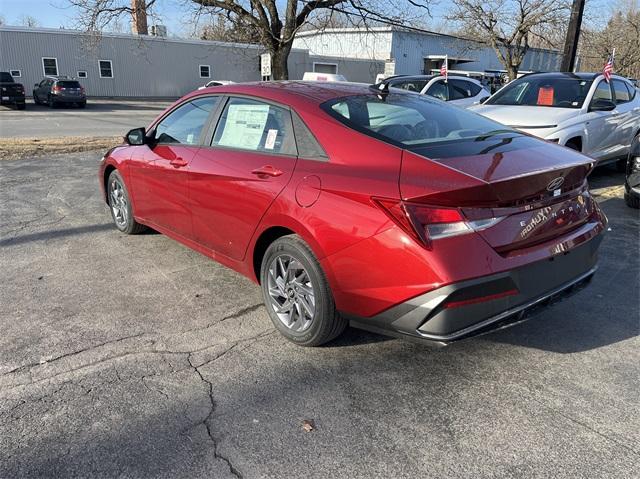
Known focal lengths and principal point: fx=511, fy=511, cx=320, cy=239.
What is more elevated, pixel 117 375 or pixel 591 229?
pixel 591 229

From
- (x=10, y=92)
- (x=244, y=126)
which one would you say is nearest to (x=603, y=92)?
(x=244, y=126)

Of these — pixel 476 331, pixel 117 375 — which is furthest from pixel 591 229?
pixel 117 375

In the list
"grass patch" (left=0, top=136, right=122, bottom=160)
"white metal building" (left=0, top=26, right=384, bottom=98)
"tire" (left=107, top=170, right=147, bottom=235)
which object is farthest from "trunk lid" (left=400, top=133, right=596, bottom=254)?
"white metal building" (left=0, top=26, right=384, bottom=98)

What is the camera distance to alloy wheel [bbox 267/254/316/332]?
3160mm

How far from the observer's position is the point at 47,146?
12.2 m

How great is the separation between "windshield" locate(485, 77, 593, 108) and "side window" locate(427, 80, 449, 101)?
2596 mm

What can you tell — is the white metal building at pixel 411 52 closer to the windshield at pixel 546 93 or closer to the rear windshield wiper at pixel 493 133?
the windshield at pixel 546 93

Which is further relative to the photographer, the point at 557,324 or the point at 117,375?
the point at 557,324

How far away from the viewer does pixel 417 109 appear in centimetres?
367

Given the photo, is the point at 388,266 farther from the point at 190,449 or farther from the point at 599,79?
the point at 599,79

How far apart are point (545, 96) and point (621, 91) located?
1.85 m

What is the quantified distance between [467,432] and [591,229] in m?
1.54

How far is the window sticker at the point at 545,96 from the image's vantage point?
7.97 meters

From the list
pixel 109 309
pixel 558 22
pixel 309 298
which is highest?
pixel 558 22
